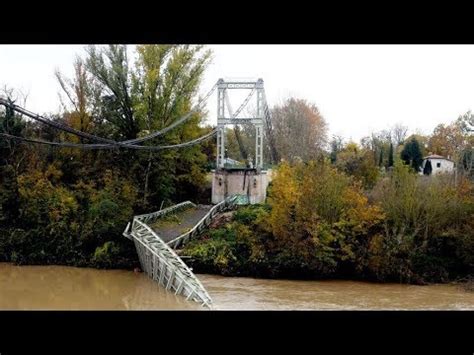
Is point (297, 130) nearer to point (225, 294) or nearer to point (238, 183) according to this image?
point (238, 183)

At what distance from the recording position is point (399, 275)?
44.5 feet

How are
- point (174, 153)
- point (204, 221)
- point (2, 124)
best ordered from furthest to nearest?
point (174, 153) < point (2, 124) < point (204, 221)

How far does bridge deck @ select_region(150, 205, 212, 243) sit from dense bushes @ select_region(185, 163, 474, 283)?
0.80m

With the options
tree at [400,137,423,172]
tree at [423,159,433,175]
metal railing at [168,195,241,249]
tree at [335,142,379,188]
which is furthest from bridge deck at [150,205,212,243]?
tree at [400,137,423,172]

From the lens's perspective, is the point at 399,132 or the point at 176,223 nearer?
the point at 176,223

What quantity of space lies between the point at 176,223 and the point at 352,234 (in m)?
5.48

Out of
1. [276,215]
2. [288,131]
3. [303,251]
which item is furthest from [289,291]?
[288,131]

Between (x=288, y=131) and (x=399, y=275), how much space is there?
57.1ft

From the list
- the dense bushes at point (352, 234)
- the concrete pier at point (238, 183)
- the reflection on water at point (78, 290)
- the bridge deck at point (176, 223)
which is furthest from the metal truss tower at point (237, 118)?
the reflection on water at point (78, 290)

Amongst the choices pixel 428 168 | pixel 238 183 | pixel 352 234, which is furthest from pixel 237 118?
pixel 428 168

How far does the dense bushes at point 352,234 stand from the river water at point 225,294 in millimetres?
460

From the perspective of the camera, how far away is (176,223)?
1688 cm
